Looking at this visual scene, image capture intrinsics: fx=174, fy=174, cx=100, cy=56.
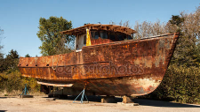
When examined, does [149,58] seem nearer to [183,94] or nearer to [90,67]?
[90,67]

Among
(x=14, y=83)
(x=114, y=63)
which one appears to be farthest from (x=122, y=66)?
(x=14, y=83)

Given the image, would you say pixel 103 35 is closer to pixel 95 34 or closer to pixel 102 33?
pixel 102 33

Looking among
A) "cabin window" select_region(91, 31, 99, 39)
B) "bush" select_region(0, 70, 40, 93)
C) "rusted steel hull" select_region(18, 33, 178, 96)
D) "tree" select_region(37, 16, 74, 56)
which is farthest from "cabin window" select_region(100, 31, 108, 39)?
"tree" select_region(37, 16, 74, 56)

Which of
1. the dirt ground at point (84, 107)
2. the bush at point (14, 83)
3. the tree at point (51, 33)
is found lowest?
the dirt ground at point (84, 107)

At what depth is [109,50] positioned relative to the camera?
770 centimetres

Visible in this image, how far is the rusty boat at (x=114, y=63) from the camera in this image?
275 inches

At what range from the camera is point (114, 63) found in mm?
7605

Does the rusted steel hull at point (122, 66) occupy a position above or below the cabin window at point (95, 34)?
below

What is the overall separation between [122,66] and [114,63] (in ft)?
1.27

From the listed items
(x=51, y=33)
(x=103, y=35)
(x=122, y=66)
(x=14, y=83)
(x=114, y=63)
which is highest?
(x=51, y=33)

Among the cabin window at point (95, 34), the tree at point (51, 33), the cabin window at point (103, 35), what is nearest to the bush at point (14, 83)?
the cabin window at point (95, 34)

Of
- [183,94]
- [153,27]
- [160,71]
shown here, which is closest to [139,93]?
[160,71]

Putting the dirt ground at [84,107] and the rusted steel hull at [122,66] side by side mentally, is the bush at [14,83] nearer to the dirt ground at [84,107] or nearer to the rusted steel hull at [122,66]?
the dirt ground at [84,107]

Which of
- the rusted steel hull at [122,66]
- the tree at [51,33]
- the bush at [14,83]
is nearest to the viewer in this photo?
the rusted steel hull at [122,66]
